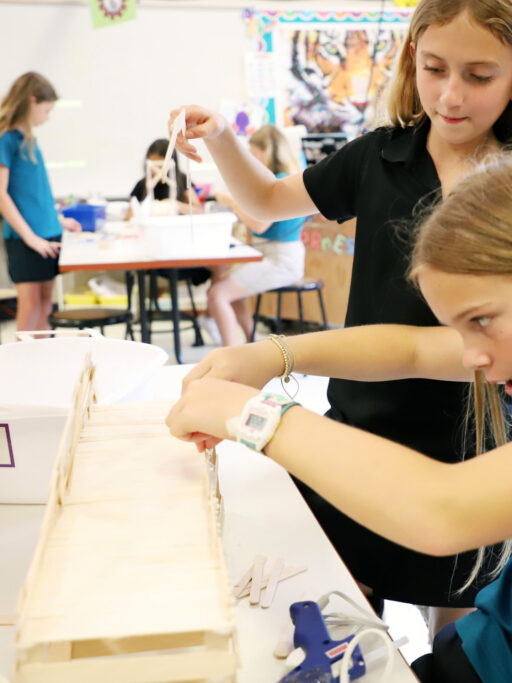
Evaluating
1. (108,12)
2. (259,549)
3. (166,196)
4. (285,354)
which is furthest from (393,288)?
(108,12)

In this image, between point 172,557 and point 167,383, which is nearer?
point 172,557

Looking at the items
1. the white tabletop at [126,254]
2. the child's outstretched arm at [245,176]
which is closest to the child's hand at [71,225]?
the white tabletop at [126,254]

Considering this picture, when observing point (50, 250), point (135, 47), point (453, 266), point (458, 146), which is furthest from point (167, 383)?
point (135, 47)

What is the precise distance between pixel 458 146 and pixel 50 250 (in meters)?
2.85

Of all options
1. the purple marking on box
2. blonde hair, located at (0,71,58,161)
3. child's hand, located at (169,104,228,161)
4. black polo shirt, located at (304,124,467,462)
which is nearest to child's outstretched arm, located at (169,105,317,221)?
child's hand, located at (169,104,228,161)

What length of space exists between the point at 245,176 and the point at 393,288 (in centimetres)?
39

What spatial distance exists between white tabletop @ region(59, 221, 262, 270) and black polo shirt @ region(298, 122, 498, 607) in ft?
6.51

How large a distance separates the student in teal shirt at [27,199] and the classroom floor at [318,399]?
59 centimetres

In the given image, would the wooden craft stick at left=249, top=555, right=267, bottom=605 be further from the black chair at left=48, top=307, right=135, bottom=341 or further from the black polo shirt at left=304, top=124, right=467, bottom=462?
the black chair at left=48, top=307, right=135, bottom=341

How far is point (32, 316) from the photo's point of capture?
365 cm

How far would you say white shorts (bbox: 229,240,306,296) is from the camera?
3.88 m

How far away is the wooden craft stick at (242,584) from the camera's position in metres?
0.77

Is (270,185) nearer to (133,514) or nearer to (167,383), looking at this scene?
(167,383)

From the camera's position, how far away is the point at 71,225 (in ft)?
13.6
